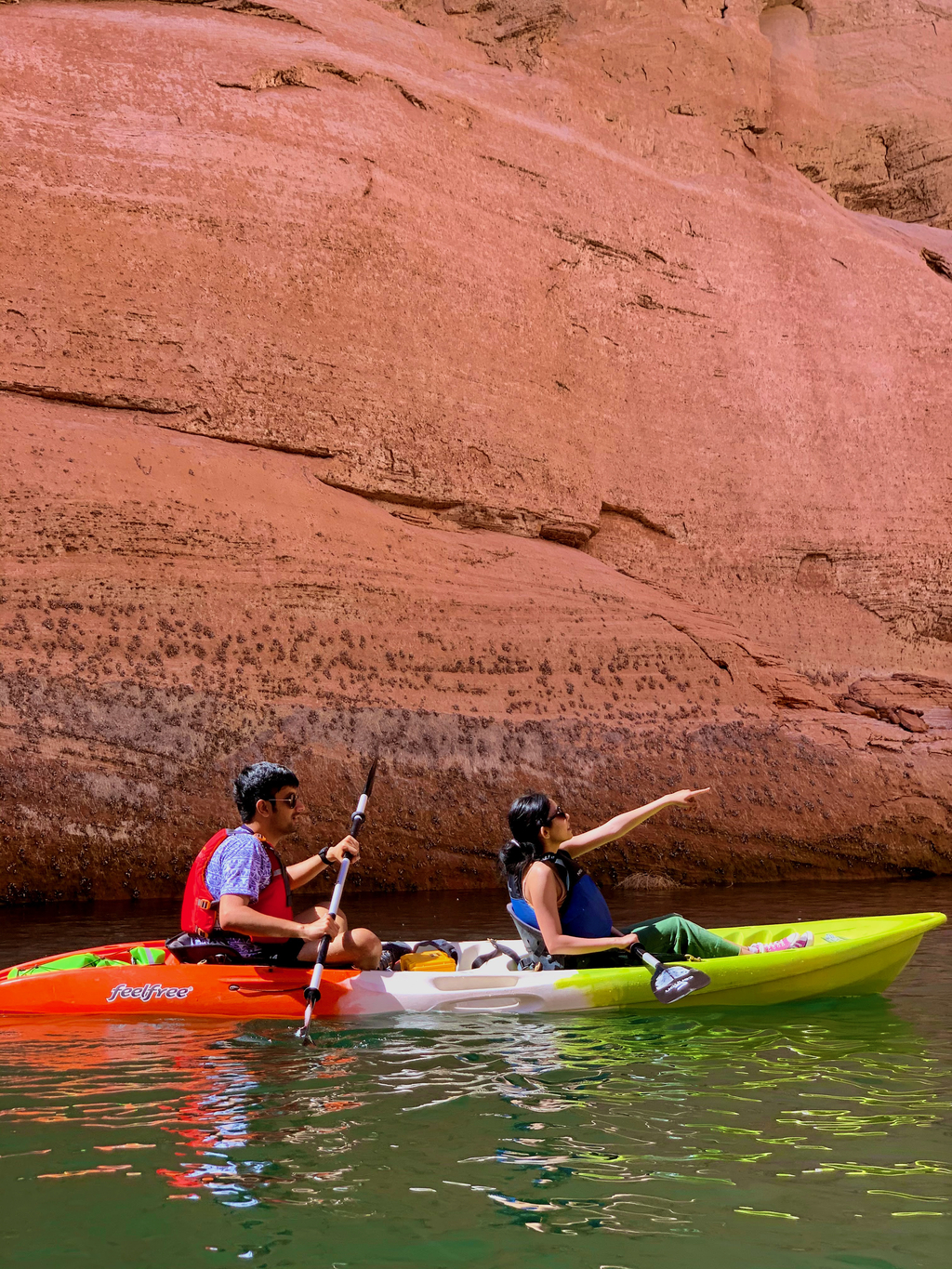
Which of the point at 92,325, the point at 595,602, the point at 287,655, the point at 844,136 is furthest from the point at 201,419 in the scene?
the point at 844,136

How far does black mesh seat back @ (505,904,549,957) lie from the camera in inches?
221

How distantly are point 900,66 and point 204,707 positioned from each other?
625 inches

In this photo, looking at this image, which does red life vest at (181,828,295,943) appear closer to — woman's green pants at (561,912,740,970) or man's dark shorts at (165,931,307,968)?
man's dark shorts at (165,931,307,968)

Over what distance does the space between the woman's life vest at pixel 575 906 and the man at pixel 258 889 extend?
0.74 m

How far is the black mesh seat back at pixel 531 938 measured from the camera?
5.61 m

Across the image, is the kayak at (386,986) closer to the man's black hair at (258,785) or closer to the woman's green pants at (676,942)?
the woman's green pants at (676,942)

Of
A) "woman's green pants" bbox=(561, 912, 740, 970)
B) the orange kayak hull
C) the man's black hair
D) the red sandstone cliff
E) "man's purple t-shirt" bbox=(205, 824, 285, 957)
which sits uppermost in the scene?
the red sandstone cliff

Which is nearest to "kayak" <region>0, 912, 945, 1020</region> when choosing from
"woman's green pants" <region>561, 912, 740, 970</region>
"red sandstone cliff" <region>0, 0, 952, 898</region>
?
"woman's green pants" <region>561, 912, 740, 970</region>

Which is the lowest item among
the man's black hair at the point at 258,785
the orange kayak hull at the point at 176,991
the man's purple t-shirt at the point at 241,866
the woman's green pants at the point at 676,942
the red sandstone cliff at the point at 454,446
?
the orange kayak hull at the point at 176,991

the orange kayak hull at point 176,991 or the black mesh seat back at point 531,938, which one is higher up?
the black mesh seat back at point 531,938

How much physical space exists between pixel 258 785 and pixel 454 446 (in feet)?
25.6

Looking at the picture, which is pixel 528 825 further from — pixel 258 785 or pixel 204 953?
pixel 204 953

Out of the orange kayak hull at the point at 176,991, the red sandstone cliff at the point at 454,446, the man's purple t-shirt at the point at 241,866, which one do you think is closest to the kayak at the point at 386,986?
the orange kayak hull at the point at 176,991

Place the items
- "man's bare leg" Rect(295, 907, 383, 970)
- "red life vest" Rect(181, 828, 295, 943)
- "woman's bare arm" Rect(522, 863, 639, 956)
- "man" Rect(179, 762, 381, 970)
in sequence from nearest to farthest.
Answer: "man" Rect(179, 762, 381, 970), "red life vest" Rect(181, 828, 295, 943), "woman's bare arm" Rect(522, 863, 639, 956), "man's bare leg" Rect(295, 907, 383, 970)
